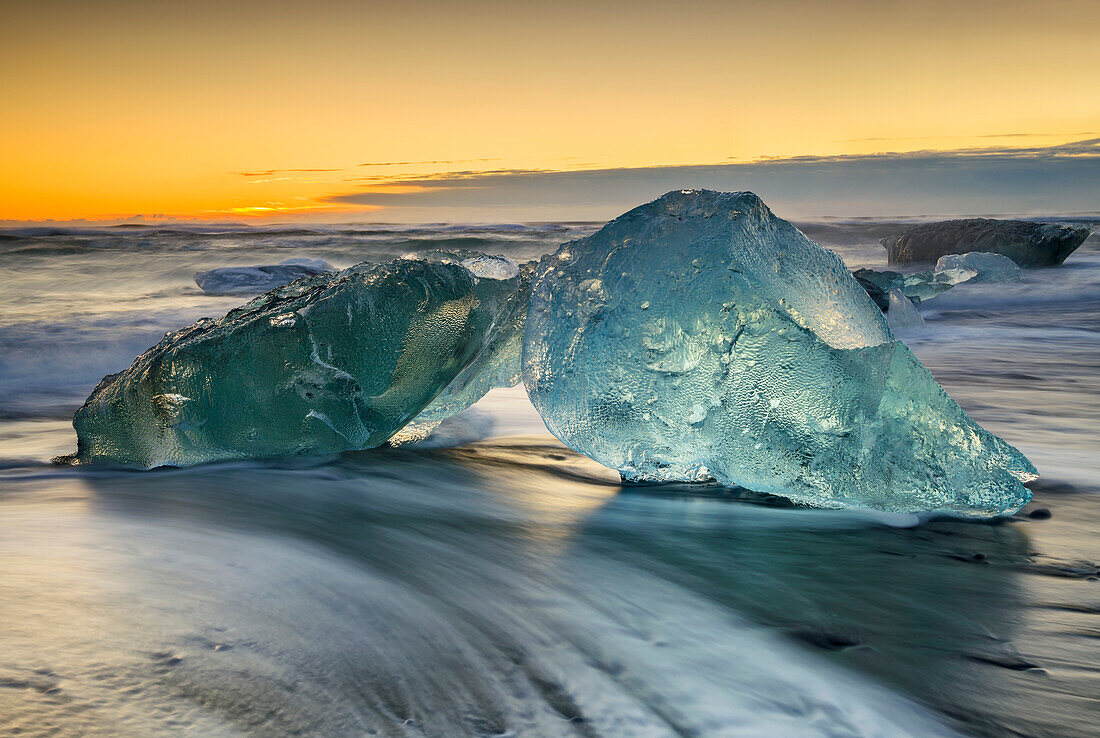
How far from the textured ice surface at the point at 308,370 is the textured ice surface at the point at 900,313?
19.1 ft

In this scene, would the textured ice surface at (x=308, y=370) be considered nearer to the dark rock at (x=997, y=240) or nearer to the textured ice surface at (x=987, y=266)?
the textured ice surface at (x=987, y=266)

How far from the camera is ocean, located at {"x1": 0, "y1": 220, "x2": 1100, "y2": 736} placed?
137 centimetres

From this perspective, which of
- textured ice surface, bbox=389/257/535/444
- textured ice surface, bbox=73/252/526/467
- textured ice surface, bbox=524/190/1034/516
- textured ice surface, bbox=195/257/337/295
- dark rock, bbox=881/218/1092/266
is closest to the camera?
textured ice surface, bbox=524/190/1034/516

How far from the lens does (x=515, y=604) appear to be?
1777 millimetres

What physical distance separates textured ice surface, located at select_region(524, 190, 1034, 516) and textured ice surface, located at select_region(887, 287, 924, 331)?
5609 mm

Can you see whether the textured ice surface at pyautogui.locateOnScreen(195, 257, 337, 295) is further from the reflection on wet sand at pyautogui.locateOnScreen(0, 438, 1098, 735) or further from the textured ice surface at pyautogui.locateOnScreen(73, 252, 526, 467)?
the reflection on wet sand at pyautogui.locateOnScreen(0, 438, 1098, 735)

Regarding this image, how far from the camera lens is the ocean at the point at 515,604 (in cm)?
137

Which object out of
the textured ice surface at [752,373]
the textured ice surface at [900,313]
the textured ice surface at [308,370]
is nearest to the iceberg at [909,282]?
the textured ice surface at [900,313]

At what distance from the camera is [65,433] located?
11.4ft

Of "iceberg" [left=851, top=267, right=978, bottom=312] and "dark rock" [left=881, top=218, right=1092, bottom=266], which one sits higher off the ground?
"dark rock" [left=881, top=218, right=1092, bottom=266]

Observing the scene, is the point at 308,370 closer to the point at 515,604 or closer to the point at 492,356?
the point at 492,356

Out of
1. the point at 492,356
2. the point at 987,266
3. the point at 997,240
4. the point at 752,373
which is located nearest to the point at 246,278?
the point at 492,356

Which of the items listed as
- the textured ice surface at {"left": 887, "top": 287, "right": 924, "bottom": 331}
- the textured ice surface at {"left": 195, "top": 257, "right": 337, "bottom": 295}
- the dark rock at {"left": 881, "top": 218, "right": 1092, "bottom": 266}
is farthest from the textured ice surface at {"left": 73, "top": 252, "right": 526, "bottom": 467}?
the dark rock at {"left": 881, "top": 218, "right": 1092, "bottom": 266}

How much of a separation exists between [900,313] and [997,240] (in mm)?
6515
